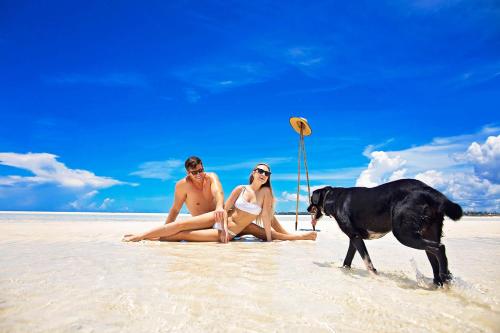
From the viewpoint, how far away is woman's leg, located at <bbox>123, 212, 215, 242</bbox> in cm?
748

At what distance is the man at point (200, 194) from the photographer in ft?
24.2

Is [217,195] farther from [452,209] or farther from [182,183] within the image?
[452,209]

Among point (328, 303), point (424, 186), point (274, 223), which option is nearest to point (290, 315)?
Result: point (328, 303)

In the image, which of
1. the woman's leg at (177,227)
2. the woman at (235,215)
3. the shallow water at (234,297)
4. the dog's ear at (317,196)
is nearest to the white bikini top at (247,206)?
the woman at (235,215)

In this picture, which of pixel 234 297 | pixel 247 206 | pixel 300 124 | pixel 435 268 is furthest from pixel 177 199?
pixel 300 124

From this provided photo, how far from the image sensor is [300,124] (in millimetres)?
13492

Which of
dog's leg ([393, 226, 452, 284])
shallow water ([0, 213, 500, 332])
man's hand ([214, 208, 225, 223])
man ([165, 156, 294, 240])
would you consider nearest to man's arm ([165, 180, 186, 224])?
man ([165, 156, 294, 240])

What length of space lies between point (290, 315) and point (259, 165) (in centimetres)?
498

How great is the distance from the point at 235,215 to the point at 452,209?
4894mm

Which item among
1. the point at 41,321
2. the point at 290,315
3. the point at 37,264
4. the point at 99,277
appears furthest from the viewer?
the point at 37,264

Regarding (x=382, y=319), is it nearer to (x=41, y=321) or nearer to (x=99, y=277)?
(x=41, y=321)

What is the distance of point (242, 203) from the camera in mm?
7293

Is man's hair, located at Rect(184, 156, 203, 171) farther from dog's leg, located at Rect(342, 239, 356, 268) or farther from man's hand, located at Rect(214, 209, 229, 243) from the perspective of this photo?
dog's leg, located at Rect(342, 239, 356, 268)

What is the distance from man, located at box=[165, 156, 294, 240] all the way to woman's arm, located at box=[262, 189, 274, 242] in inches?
11.4
